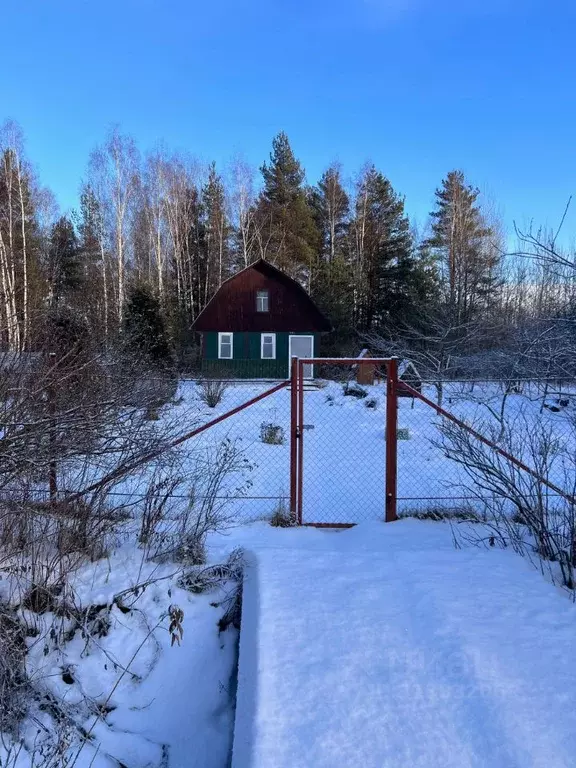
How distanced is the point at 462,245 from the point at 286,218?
964cm

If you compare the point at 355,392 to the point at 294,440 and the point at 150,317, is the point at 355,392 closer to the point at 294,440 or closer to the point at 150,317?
the point at 294,440

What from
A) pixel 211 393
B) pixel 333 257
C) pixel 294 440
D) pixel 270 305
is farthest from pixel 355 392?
pixel 333 257

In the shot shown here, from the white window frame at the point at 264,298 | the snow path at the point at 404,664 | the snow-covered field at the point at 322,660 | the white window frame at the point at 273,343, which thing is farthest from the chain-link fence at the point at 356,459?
the white window frame at the point at 264,298

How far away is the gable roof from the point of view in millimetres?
21875

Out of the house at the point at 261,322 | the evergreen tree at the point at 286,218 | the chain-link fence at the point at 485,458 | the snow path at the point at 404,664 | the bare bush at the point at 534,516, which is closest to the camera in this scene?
the snow path at the point at 404,664

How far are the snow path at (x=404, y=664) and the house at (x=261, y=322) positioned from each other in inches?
723

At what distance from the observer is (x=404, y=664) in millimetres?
2543

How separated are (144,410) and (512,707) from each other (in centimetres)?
372

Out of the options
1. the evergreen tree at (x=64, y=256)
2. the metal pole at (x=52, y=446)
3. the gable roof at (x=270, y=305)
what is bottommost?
the metal pole at (x=52, y=446)

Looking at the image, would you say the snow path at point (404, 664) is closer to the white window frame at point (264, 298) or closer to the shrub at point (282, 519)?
the shrub at point (282, 519)

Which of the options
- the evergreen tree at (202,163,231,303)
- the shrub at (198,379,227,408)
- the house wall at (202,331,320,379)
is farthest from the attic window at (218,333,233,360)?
the shrub at (198,379,227,408)

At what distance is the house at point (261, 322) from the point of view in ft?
71.5

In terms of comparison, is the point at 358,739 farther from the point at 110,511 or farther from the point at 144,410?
the point at 144,410

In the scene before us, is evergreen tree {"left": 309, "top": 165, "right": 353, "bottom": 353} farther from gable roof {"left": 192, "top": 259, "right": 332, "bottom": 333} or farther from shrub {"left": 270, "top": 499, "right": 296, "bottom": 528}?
shrub {"left": 270, "top": 499, "right": 296, "bottom": 528}
